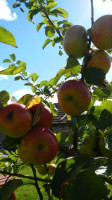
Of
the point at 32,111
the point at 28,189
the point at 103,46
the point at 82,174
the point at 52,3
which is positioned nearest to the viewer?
the point at 82,174

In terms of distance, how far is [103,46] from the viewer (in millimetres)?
876

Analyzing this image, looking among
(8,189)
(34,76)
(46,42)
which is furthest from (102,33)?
(34,76)

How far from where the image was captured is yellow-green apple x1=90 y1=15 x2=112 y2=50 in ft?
2.76

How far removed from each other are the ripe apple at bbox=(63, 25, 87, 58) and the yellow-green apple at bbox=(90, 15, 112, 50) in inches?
1.6

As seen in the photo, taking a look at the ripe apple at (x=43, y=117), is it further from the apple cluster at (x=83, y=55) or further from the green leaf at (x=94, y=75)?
the green leaf at (x=94, y=75)

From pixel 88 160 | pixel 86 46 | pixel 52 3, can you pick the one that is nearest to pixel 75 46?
pixel 86 46

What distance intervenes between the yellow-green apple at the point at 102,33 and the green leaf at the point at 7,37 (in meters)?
0.34

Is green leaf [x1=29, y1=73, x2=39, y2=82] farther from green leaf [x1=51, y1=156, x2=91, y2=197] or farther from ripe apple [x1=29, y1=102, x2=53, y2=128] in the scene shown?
green leaf [x1=51, y1=156, x2=91, y2=197]

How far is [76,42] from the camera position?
0.87 metres

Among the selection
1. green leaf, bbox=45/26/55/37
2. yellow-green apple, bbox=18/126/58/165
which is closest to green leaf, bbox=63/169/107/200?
yellow-green apple, bbox=18/126/58/165

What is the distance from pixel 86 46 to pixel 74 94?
0.75 feet

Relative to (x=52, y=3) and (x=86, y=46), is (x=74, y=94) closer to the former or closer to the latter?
(x=86, y=46)

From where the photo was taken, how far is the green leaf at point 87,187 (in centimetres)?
52

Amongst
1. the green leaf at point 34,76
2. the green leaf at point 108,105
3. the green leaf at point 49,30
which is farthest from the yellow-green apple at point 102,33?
the green leaf at point 34,76
